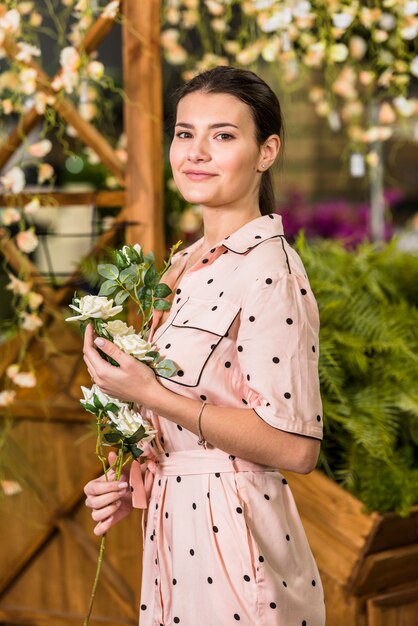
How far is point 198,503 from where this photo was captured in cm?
164

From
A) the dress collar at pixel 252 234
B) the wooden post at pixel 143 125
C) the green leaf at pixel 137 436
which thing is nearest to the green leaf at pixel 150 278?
the dress collar at pixel 252 234

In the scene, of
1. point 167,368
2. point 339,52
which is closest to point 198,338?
point 167,368

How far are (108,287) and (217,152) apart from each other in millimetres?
263

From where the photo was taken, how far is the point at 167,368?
61.8 inches

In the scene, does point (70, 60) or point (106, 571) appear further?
point (106, 571)

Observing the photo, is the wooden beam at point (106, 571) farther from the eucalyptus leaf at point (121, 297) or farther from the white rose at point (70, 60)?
the eucalyptus leaf at point (121, 297)

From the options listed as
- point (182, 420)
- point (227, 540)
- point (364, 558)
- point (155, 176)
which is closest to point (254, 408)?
point (182, 420)

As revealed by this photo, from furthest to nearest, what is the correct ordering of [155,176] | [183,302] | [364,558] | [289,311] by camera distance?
[155,176] < [364,558] < [183,302] < [289,311]

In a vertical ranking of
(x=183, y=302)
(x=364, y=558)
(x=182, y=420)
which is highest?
(x=183, y=302)

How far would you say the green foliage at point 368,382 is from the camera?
8.65 ft

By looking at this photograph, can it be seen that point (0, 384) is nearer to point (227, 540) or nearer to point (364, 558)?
point (364, 558)

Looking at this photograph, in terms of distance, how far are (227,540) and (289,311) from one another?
35 centimetres

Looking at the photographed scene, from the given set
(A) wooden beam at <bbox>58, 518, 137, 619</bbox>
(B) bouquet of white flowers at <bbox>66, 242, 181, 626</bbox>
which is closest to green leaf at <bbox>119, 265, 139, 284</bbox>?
(B) bouquet of white flowers at <bbox>66, 242, 181, 626</bbox>

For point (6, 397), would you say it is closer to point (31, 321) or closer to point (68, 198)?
point (31, 321)
